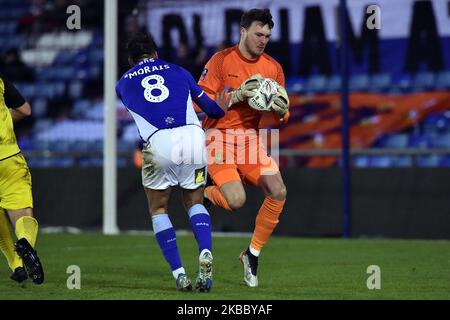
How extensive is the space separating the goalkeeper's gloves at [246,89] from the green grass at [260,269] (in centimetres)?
156

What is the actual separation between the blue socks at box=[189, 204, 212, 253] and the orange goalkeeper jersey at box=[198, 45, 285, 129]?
127 centimetres

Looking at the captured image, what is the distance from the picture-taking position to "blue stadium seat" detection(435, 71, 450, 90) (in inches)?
722

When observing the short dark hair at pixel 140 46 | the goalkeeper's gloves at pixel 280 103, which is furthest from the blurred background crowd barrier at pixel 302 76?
the short dark hair at pixel 140 46

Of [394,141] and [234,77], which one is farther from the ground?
[234,77]

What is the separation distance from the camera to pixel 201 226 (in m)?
8.18

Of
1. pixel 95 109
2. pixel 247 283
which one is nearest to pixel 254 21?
pixel 247 283

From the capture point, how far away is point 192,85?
27.1 ft

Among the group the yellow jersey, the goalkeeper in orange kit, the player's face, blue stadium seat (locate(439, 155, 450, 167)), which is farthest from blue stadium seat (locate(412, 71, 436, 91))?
the yellow jersey

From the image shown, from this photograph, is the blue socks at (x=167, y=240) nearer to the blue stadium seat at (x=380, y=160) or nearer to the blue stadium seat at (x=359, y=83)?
the blue stadium seat at (x=380, y=160)

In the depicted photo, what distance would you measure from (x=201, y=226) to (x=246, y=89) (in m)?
1.33

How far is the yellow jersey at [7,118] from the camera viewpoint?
875 cm

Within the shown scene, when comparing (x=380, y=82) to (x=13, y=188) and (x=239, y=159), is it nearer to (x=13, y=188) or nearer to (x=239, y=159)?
(x=239, y=159)

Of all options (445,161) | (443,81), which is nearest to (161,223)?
(445,161)
